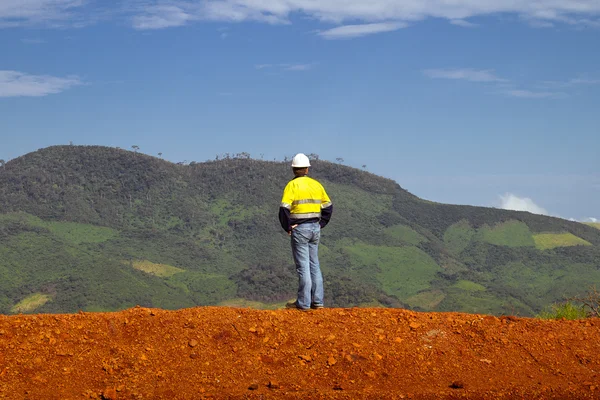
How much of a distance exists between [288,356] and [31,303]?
2873 inches

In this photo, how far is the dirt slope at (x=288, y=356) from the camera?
824 cm

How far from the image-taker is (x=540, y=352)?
30.7 feet

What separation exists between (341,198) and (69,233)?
158 ft

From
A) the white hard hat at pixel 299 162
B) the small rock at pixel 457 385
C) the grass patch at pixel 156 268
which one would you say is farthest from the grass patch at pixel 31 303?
the small rock at pixel 457 385

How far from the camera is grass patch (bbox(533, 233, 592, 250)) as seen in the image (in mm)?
125688

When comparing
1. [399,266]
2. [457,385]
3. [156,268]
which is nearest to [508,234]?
[399,266]

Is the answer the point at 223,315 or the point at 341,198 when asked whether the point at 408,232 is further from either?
the point at 223,315

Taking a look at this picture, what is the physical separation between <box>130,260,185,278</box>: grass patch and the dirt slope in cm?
8567

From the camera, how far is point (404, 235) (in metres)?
126

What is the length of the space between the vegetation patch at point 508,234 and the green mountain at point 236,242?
34 cm

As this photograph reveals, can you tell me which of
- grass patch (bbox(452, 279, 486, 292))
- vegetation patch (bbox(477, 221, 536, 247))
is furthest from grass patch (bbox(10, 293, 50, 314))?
vegetation patch (bbox(477, 221, 536, 247))

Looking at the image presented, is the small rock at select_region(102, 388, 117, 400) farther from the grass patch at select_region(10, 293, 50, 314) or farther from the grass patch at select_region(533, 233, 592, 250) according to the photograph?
the grass patch at select_region(533, 233, 592, 250)

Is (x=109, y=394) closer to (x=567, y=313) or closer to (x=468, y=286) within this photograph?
(x=567, y=313)

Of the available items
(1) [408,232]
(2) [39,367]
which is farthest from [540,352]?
(1) [408,232]
